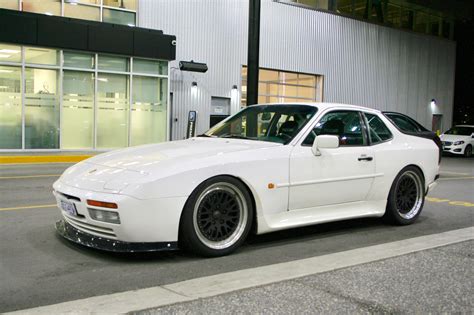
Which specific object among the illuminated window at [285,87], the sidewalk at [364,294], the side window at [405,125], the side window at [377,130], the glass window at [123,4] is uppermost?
the glass window at [123,4]

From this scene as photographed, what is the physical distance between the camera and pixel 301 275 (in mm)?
4008

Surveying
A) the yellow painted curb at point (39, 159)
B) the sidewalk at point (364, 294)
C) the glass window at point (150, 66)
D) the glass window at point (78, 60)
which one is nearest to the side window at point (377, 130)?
the sidewalk at point (364, 294)

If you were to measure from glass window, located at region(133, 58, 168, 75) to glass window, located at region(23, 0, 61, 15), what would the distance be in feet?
10.9

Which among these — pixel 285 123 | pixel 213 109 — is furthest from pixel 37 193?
pixel 213 109

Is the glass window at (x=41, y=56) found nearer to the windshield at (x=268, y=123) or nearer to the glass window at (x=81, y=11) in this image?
the glass window at (x=81, y=11)

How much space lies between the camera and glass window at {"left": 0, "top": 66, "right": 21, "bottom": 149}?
670 inches

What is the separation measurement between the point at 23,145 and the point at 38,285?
14704mm

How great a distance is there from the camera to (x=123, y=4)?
19969mm

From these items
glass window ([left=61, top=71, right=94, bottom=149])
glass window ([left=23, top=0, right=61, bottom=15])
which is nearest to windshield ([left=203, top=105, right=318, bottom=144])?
glass window ([left=61, top=71, right=94, bottom=149])

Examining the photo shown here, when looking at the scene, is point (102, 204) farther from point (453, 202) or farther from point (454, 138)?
point (454, 138)

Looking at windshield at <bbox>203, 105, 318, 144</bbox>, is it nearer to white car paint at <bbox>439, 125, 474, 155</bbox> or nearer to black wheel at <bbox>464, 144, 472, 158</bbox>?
white car paint at <bbox>439, 125, 474, 155</bbox>

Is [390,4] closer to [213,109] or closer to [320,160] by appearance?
[213,109]

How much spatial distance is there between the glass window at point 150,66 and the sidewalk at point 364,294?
54.7 ft

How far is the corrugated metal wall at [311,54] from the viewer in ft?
71.4
